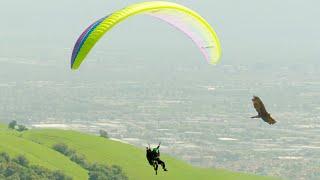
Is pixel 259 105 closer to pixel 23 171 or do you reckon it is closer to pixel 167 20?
pixel 167 20

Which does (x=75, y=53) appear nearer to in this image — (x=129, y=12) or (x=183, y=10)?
(x=129, y=12)

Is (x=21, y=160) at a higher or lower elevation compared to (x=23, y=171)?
higher

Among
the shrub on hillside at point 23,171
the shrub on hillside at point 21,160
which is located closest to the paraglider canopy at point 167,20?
the shrub on hillside at point 23,171

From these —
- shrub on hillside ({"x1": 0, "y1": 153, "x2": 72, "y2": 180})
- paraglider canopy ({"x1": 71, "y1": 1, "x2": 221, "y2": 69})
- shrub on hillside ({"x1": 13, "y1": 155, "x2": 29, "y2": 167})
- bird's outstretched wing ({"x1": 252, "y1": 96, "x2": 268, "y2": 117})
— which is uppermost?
paraglider canopy ({"x1": 71, "y1": 1, "x2": 221, "y2": 69})

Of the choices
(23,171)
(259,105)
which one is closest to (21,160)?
(23,171)

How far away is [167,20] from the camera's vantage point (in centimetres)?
4025

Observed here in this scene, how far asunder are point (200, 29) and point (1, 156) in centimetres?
16329

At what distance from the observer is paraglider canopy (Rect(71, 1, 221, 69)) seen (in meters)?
33.7

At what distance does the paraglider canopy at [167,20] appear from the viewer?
33656mm

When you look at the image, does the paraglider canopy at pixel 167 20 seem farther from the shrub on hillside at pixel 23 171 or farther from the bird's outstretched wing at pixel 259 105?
the shrub on hillside at pixel 23 171

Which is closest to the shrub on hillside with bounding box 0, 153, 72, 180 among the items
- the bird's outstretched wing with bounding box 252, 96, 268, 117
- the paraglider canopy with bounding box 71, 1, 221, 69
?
the paraglider canopy with bounding box 71, 1, 221, 69

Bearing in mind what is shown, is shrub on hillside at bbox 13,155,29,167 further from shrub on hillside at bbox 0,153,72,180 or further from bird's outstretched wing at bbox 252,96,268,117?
bird's outstretched wing at bbox 252,96,268,117

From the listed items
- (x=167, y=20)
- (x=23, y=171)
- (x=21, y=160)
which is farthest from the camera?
(x=21, y=160)

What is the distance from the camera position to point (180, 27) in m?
40.2
